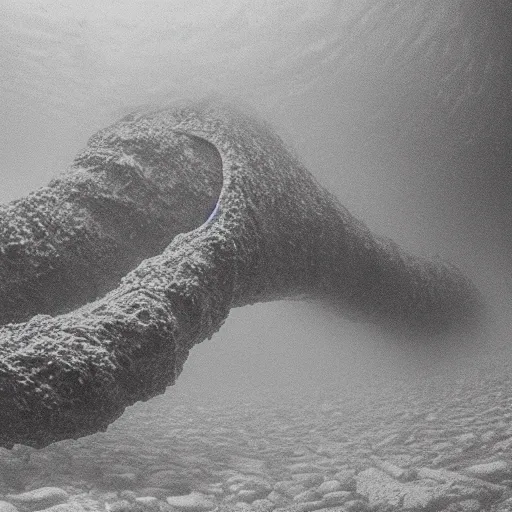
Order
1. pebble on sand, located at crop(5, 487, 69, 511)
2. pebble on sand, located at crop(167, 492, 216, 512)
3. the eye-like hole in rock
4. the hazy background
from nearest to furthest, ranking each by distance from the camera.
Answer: pebble on sand, located at crop(5, 487, 69, 511)
pebble on sand, located at crop(167, 492, 216, 512)
the eye-like hole in rock
the hazy background

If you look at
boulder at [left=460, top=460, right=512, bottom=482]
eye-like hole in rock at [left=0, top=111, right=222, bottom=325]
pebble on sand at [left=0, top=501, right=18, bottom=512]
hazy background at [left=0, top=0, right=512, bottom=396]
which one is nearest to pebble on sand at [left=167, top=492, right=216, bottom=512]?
pebble on sand at [left=0, top=501, right=18, bottom=512]

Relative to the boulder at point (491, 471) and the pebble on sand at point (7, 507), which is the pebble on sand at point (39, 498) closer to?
the pebble on sand at point (7, 507)

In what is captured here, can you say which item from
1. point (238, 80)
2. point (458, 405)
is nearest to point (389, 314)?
point (458, 405)

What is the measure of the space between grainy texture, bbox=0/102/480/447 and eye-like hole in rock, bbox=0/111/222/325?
2cm

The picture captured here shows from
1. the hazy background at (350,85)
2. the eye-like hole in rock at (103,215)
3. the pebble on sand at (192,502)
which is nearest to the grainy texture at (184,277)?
the eye-like hole in rock at (103,215)

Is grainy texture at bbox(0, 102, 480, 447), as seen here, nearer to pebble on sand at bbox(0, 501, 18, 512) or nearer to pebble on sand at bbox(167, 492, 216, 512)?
pebble on sand at bbox(0, 501, 18, 512)

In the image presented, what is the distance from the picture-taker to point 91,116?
11617mm

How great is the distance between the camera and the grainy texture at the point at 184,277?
1.72 metres

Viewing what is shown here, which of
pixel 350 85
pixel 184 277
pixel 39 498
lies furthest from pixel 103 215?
pixel 350 85

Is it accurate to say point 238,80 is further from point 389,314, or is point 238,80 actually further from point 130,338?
point 130,338

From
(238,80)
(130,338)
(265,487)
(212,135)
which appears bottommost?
(265,487)

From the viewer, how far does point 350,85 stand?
874 centimetres

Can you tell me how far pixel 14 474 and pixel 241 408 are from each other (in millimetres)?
4703

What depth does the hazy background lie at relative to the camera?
7281mm
